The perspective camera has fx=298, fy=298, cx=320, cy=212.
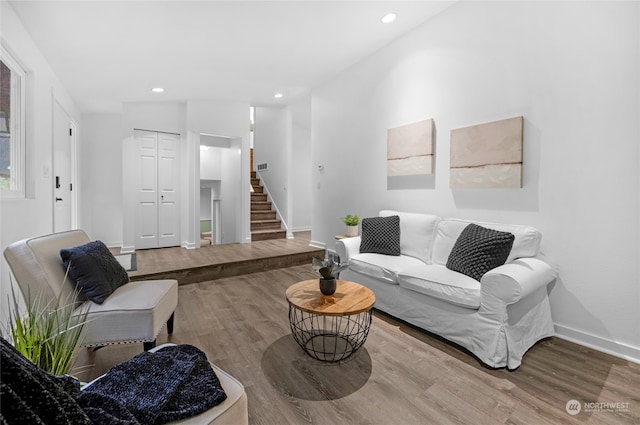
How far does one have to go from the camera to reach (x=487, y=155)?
A: 105 inches

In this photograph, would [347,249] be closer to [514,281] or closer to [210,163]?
[514,281]

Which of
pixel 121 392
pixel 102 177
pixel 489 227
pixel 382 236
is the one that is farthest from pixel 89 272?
pixel 102 177

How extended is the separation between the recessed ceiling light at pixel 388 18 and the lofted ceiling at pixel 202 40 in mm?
56

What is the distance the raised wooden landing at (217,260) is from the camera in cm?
378

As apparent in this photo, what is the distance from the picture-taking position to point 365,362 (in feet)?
6.47

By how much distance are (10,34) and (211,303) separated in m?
2.87

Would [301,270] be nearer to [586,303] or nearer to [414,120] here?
[414,120]

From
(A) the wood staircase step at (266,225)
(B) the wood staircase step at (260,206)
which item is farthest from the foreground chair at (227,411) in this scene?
(B) the wood staircase step at (260,206)

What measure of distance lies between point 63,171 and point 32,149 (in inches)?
72.9

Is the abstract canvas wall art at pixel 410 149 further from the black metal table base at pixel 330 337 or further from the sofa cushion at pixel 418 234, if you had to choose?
the black metal table base at pixel 330 337

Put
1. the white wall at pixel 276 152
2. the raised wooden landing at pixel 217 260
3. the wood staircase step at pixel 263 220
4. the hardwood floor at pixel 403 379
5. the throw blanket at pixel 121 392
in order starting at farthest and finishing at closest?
1. the white wall at pixel 276 152
2. the wood staircase step at pixel 263 220
3. the raised wooden landing at pixel 217 260
4. the hardwood floor at pixel 403 379
5. the throw blanket at pixel 121 392

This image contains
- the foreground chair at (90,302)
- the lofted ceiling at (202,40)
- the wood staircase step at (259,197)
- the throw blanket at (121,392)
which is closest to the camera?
the throw blanket at (121,392)

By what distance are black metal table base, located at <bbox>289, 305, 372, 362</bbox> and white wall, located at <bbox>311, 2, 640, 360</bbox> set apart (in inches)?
61.0

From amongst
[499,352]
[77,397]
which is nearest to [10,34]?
[77,397]
